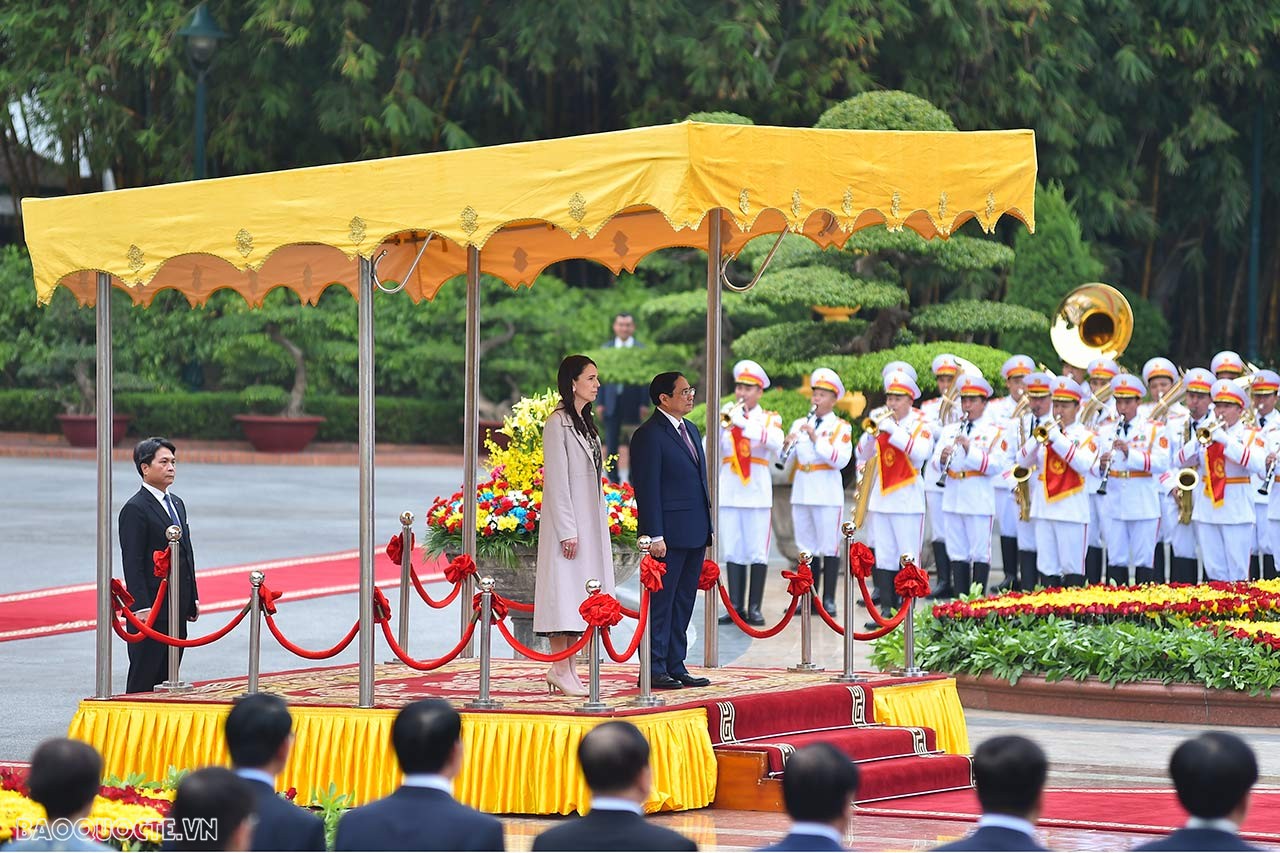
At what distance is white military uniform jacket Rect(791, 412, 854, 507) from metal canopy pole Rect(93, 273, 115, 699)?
22.1 ft

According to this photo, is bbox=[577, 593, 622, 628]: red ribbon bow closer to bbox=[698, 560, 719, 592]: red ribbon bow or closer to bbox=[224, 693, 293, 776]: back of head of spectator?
bbox=[698, 560, 719, 592]: red ribbon bow

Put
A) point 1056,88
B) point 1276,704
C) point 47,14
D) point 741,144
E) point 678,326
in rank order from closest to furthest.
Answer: point 741,144 < point 1276,704 < point 678,326 < point 1056,88 < point 47,14

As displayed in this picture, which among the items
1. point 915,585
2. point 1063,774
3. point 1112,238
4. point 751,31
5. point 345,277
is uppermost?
point 751,31

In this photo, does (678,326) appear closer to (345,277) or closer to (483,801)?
(345,277)

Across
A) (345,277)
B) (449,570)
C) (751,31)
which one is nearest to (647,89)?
(751,31)

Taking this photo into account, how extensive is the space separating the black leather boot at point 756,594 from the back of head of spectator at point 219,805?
34.6 feet

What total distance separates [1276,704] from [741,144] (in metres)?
4.99

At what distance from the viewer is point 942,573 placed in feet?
56.0

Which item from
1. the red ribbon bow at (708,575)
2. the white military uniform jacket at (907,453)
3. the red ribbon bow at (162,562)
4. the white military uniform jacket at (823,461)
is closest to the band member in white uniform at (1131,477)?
the white military uniform jacket at (907,453)

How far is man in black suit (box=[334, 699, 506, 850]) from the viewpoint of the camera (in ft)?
17.3

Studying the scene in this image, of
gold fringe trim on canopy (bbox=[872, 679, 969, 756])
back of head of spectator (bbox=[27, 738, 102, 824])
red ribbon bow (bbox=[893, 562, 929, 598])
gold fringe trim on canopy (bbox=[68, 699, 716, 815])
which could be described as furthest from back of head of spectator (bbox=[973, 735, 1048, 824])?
red ribbon bow (bbox=[893, 562, 929, 598])

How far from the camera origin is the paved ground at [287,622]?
10.2 m

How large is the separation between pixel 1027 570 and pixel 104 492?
Answer: 8782 millimetres

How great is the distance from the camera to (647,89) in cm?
2992
